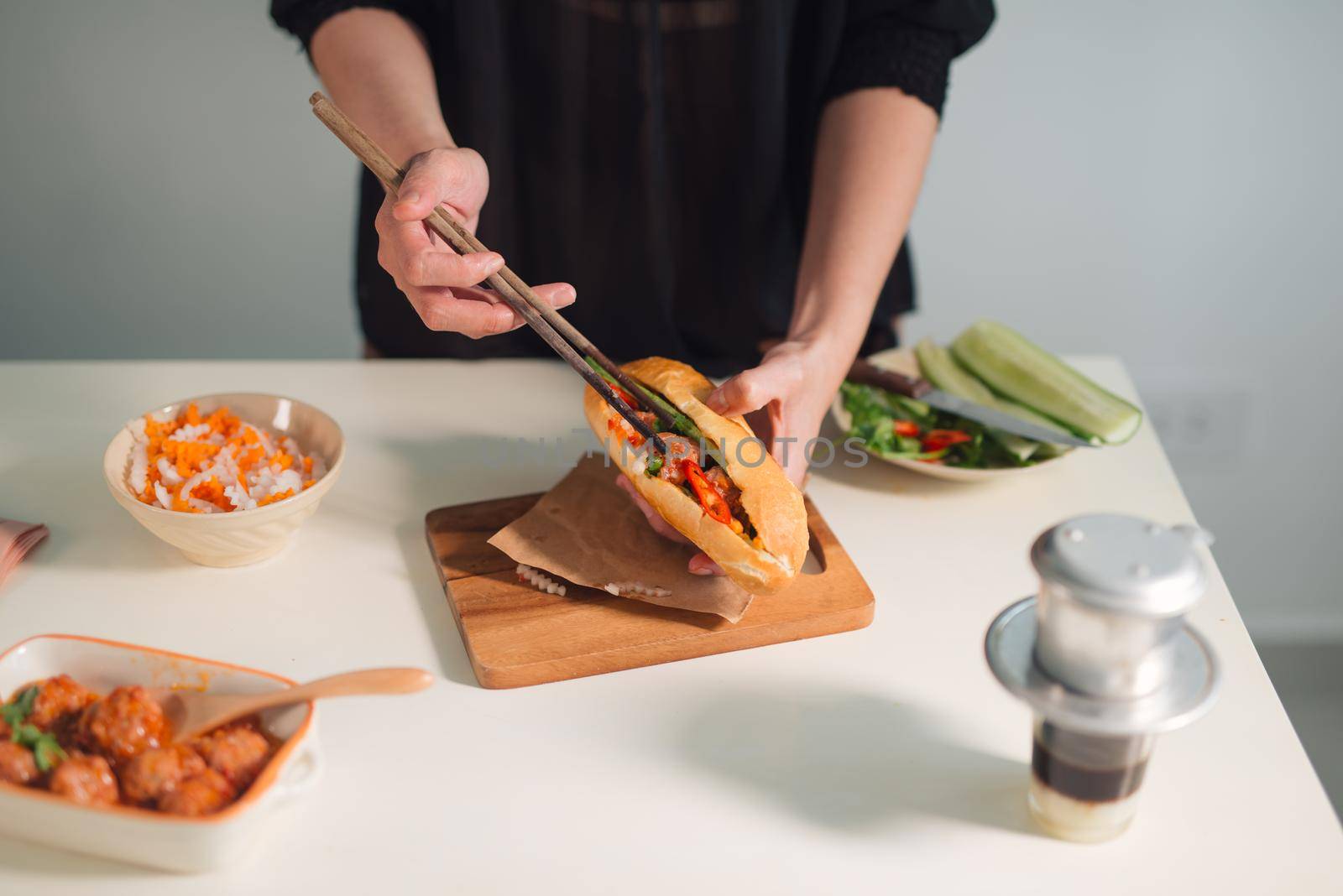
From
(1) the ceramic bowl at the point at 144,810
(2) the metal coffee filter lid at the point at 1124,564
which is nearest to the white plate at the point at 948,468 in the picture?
(2) the metal coffee filter lid at the point at 1124,564

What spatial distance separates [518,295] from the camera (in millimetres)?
1549

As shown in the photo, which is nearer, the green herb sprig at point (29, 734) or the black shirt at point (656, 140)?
the green herb sprig at point (29, 734)

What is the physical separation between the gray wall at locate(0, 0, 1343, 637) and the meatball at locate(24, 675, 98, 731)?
2.52 metres

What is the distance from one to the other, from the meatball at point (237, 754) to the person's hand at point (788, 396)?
798 mm

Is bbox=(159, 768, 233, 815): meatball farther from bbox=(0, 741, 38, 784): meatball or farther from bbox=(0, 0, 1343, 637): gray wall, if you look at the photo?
bbox=(0, 0, 1343, 637): gray wall

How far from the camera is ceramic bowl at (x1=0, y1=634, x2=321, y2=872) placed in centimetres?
104

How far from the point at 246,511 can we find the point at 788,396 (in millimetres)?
808

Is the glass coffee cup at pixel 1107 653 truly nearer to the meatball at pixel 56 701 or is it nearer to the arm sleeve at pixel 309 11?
the meatball at pixel 56 701

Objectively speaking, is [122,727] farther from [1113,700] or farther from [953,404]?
[953,404]

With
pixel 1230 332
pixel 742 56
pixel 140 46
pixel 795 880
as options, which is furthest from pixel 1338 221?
pixel 140 46

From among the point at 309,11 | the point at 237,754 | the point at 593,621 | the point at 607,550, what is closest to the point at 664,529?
the point at 607,550

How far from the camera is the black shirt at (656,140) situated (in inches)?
80.4

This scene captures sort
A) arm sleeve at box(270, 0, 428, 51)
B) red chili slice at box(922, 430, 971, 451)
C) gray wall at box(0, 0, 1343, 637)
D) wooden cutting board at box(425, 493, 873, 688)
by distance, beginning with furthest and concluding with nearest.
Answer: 1. gray wall at box(0, 0, 1343, 637)
2. arm sleeve at box(270, 0, 428, 51)
3. red chili slice at box(922, 430, 971, 451)
4. wooden cutting board at box(425, 493, 873, 688)

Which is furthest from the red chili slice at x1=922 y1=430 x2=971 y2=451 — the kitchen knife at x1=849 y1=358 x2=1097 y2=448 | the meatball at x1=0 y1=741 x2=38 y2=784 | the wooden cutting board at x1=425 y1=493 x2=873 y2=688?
the meatball at x1=0 y1=741 x2=38 y2=784
